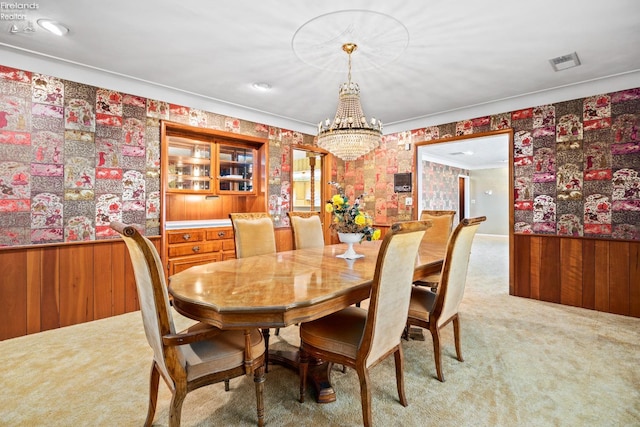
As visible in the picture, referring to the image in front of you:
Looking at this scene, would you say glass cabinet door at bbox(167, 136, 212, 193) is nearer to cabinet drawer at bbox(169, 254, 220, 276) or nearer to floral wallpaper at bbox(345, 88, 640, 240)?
cabinet drawer at bbox(169, 254, 220, 276)

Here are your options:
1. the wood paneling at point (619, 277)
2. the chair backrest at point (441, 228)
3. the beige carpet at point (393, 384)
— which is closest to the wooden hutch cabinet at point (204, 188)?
the beige carpet at point (393, 384)

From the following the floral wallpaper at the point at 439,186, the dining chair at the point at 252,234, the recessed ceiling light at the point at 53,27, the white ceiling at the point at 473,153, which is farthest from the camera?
the floral wallpaper at the point at 439,186

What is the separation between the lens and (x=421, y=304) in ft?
7.21

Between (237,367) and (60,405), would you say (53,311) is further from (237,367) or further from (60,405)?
(237,367)

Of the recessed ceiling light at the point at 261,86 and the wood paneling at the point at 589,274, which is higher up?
the recessed ceiling light at the point at 261,86

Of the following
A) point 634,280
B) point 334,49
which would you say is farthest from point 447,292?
point 634,280

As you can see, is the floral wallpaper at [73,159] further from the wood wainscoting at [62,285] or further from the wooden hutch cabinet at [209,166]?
the wooden hutch cabinet at [209,166]

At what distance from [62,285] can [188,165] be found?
6.12 feet

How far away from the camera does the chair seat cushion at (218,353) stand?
1.42m

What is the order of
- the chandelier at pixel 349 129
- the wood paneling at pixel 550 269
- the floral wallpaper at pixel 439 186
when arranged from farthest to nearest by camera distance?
the floral wallpaper at pixel 439 186 → the wood paneling at pixel 550 269 → the chandelier at pixel 349 129

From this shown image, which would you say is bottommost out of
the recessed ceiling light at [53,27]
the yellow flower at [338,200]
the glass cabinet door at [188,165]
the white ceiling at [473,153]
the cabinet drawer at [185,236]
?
the cabinet drawer at [185,236]

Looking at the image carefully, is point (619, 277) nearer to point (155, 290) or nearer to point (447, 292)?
point (447, 292)

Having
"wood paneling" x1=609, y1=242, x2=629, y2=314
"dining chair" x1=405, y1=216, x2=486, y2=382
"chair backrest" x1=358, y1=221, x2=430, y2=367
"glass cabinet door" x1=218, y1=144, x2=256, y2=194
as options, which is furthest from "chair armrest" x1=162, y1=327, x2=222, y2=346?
"wood paneling" x1=609, y1=242, x2=629, y2=314

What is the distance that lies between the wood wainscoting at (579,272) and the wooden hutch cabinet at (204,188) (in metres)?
3.60
